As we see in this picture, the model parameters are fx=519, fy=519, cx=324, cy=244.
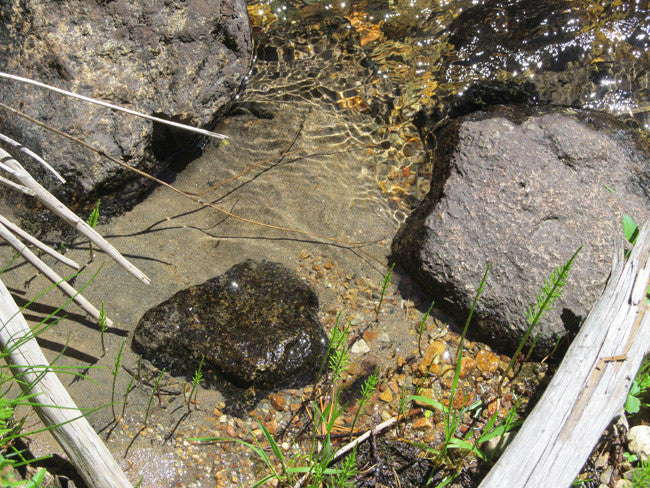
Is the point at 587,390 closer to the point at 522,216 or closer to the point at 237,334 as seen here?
the point at 522,216

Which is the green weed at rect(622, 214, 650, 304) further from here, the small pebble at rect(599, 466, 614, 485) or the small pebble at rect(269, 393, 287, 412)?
the small pebble at rect(269, 393, 287, 412)

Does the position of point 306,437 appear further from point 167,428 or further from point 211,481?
point 167,428

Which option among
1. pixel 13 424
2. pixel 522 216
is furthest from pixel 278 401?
pixel 522 216

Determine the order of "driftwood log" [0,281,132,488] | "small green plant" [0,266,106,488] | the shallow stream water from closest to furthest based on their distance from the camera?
"small green plant" [0,266,106,488], "driftwood log" [0,281,132,488], the shallow stream water

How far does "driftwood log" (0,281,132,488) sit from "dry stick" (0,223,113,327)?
1.50 ft

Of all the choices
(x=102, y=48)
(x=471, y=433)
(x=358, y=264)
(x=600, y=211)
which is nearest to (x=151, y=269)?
(x=358, y=264)

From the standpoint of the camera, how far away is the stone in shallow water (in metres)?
3.19

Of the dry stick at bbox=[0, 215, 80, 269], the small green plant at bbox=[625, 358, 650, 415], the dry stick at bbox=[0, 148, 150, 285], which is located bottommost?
the small green plant at bbox=[625, 358, 650, 415]

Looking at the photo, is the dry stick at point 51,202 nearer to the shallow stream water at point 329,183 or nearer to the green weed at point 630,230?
the shallow stream water at point 329,183

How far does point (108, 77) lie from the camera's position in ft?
13.0

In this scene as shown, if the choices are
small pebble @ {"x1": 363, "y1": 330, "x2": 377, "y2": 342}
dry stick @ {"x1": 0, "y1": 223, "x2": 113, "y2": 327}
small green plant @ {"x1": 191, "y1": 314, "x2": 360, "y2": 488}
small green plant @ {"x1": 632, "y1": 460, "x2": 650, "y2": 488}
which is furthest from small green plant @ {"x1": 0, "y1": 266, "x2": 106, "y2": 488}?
small green plant @ {"x1": 632, "y1": 460, "x2": 650, "y2": 488}

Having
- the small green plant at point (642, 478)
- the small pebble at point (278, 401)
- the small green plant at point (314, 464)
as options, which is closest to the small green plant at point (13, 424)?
the small green plant at point (314, 464)

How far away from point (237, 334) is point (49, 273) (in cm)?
115

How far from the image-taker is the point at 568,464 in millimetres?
2551
